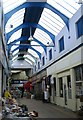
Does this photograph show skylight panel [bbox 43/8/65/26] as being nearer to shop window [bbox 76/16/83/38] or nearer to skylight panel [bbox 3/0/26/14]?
skylight panel [bbox 3/0/26/14]

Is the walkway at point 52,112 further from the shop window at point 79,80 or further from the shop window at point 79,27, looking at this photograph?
the shop window at point 79,27

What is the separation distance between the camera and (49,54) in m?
30.8

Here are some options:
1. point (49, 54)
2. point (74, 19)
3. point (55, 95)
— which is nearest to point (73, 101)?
point (74, 19)

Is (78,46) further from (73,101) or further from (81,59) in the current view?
(73,101)

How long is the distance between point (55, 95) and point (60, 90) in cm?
197

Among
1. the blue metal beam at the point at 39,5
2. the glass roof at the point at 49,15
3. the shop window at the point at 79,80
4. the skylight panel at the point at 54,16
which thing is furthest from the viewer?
the skylight panel at the point at 54,16

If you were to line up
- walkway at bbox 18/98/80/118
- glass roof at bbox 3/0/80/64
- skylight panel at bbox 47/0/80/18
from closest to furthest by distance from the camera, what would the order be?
walkway at bbox 18/98/80/118, glass roof at bbox 3/0/80/64, skylight panel at bbox 47/0/80/18

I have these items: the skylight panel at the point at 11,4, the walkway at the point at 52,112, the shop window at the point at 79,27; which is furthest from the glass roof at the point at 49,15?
the walkway at the point at 52,112

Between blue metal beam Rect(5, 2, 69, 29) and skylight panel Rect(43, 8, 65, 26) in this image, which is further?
skylight panel Rect(43, 8, 65, 26)

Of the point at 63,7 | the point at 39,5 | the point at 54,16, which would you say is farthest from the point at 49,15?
the point at 63,7

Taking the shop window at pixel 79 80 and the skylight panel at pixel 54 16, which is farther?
the skylight panel at pixel 54 16

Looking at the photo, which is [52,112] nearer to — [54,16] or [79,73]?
[79,73]

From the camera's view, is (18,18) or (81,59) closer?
(81,59)

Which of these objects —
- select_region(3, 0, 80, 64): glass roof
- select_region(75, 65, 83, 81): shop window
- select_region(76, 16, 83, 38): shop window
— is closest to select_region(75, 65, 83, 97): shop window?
select_region(75, 65, 83, 81): shop window
